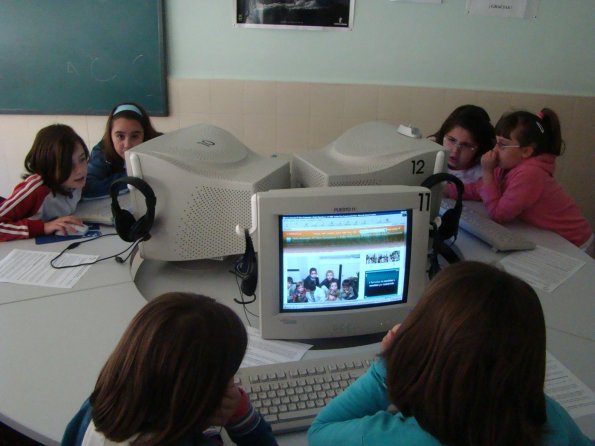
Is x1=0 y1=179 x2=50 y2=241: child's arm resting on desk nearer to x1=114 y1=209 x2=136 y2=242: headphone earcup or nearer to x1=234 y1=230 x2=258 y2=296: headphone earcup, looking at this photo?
x1=114 y1=209 x2=136 y2=242: headphone earcup

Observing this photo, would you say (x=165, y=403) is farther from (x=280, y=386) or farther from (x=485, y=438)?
(x=485, y=438)

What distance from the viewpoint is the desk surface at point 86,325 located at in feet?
3.08

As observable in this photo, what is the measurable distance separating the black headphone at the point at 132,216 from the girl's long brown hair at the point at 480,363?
878mm

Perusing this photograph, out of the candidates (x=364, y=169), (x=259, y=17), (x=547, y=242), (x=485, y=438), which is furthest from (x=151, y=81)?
(x=485, y=438)

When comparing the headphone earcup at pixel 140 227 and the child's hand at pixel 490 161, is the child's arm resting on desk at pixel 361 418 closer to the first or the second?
the headphone earcup at pixel 140 227

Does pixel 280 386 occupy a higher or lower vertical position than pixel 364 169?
lower

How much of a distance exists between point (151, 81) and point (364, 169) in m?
1.99

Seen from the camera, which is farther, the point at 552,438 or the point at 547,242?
the point at 547,242

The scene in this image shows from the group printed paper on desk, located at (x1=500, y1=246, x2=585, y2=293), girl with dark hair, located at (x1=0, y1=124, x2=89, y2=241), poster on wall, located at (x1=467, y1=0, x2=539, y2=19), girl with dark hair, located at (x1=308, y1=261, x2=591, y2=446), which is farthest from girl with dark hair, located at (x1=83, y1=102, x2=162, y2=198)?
poster on wall, located at (x1=467, y1=0, x2=539, y2=19)

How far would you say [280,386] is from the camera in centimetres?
99

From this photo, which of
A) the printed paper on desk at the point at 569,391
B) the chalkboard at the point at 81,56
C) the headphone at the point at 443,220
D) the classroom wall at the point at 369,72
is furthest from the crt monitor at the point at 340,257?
the chalkboard at the point at 81,56

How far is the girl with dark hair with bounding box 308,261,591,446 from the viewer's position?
2.20 ft

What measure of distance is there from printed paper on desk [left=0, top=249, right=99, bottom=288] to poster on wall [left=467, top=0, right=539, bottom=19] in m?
2.55

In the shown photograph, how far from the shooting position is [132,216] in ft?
4.57
